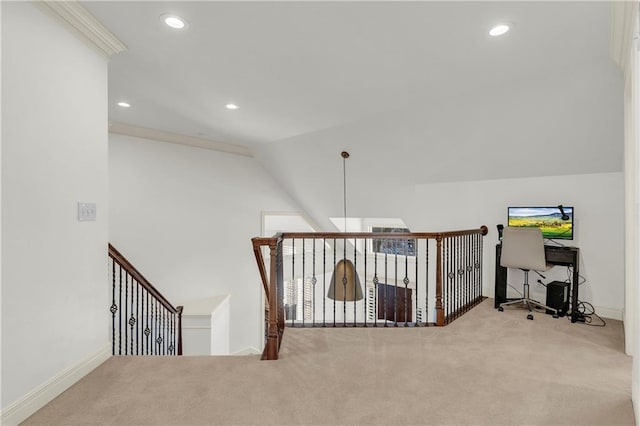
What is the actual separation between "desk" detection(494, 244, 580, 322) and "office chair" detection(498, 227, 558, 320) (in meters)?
0.13

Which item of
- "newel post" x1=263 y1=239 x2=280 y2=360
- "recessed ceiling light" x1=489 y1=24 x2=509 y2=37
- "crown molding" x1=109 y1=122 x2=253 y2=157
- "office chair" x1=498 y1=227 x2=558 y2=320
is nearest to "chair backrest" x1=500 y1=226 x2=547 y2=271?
"office chair" x1=498 y1=227 x2=558 y2=320

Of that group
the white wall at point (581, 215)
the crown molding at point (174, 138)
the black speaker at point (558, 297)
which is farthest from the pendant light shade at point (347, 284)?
the crown molding at point (174, 138)

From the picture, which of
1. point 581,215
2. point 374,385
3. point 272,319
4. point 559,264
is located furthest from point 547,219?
point 272,319

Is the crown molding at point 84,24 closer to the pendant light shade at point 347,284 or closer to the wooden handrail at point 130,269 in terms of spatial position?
the wooden handrail at point 130,269

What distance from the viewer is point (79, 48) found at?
2.40 meters

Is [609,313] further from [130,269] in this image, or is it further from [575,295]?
[130,269]

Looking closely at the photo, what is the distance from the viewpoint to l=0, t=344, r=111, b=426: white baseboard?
1840mm

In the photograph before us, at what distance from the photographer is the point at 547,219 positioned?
427cm

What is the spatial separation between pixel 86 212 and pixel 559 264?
4695 mm

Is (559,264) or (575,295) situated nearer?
(575,295)

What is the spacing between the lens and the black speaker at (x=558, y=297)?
12.6ft

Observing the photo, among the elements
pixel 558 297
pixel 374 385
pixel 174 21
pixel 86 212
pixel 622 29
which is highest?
pixel 174 21

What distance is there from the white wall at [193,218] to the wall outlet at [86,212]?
10.4ft

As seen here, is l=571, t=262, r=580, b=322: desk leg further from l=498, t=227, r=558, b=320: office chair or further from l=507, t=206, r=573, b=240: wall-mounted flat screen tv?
l=507, t=206, r=573, b=240: wall-mounted flat screen tv
